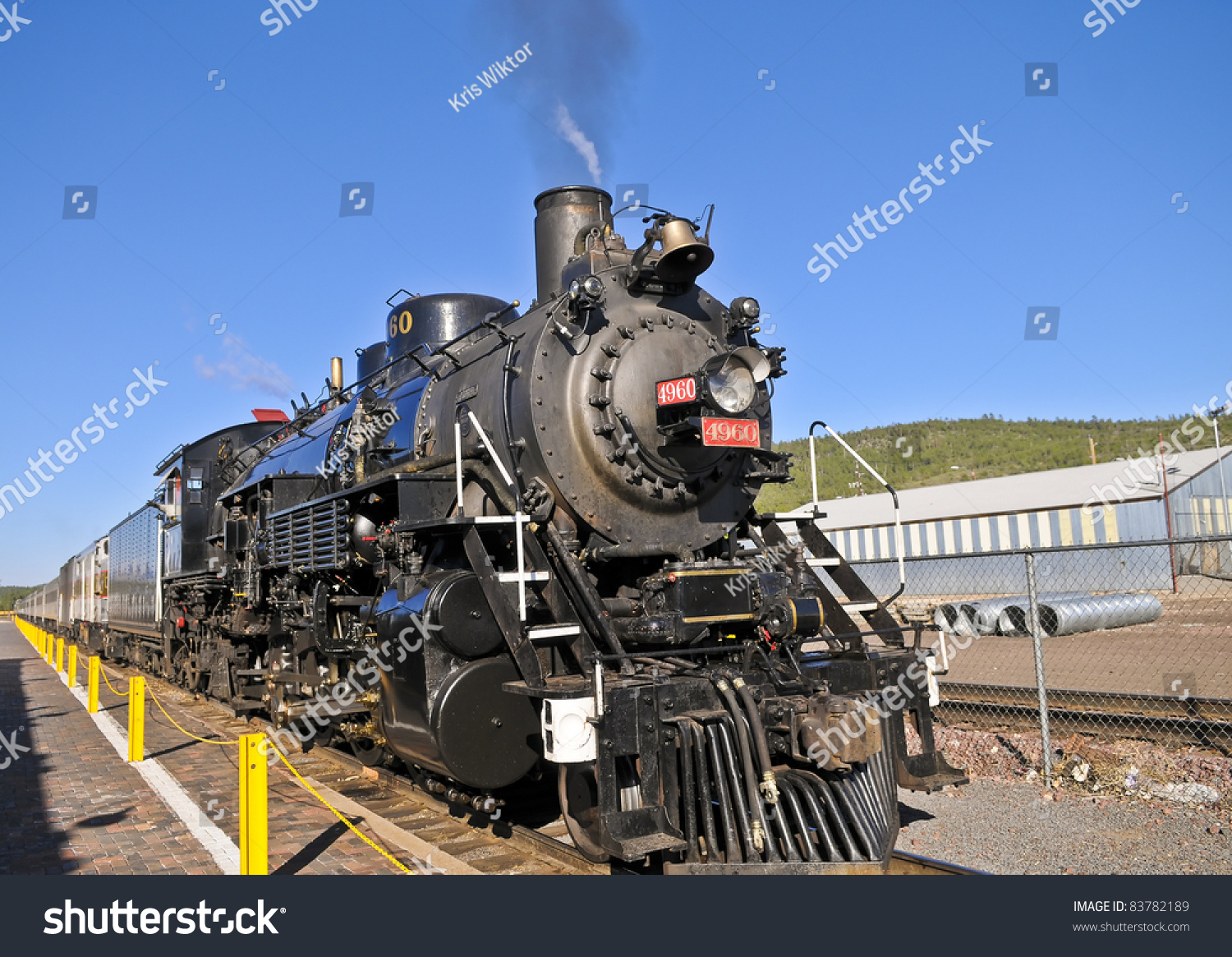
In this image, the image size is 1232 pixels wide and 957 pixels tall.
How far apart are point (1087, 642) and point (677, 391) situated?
13.2m

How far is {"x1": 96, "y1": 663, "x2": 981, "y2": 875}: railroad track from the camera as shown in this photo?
5.04 metres

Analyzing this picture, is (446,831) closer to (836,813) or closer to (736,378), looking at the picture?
(836,813)

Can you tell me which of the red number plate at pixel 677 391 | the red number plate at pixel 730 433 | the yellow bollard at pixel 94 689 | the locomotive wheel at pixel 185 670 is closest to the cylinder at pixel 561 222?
the red number plate at pixel 677 391

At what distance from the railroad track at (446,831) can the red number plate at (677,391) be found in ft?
8.95

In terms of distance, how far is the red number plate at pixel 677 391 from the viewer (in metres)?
5.39

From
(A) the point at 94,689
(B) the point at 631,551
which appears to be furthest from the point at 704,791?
(A) the point at 94,689

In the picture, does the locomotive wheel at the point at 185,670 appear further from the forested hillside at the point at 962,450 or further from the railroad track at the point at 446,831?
the forested hillside at the point at 962,450

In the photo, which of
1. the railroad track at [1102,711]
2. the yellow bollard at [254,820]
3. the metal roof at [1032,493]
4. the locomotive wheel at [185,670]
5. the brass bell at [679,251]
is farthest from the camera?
the metal roof at [1032,493]

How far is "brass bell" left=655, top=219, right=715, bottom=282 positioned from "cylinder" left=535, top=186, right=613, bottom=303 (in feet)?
3.09

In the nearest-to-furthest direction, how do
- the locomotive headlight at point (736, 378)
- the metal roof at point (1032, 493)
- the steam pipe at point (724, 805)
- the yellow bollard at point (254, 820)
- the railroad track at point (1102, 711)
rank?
the steam pipe at point (724, 805) → the yellow bollard at point (254, 820) → the locomotive headlight at point (736, 378) → the railroad track at point (1102, 711) → the metal roof at point (1032, 493)

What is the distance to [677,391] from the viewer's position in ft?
18.0
